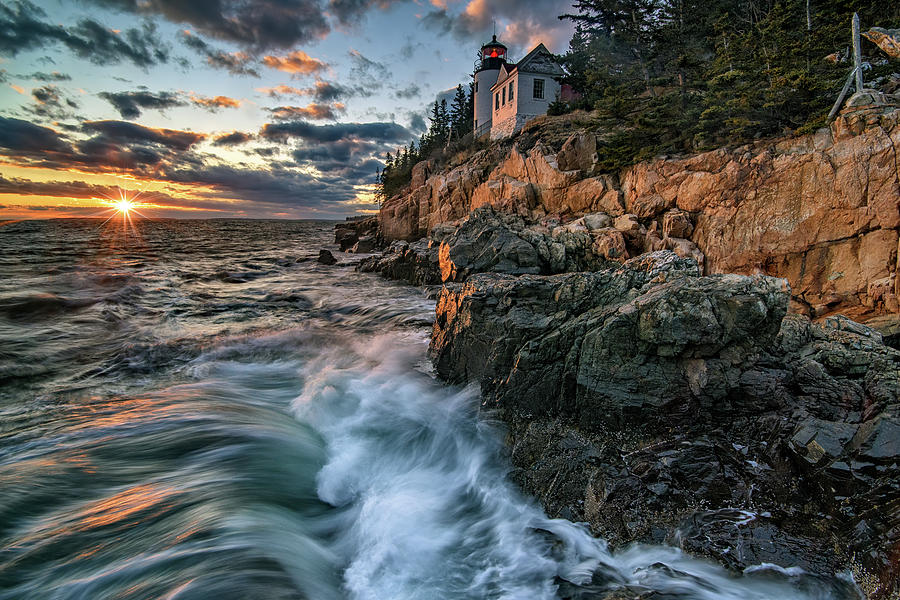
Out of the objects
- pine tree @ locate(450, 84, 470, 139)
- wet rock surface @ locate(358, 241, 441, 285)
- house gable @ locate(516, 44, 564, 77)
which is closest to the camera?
wet rock surface @ locate(358, 241, 441, 285)

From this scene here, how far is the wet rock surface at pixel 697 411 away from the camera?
455 cm

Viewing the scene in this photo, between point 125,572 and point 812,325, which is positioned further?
point 812,325

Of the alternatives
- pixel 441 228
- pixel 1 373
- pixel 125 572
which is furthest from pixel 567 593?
pixel 441 228

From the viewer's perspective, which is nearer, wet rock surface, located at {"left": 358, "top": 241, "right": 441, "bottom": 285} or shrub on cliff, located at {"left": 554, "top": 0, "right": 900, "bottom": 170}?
shrub on cliff, located at {"left": 554, "top": 0, "right": 900, "bottom": 170}

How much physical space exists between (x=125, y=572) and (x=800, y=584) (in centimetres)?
709

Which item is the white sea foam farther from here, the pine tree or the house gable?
the pine tree

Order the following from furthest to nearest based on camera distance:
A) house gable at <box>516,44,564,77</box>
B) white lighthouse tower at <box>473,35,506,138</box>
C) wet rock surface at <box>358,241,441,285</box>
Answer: white lighthouse tower at <box>473,35,506,138</box>
house gable at <box>516,44,564,77</box>
wet rock surface at <box>358,241,441,285</box>

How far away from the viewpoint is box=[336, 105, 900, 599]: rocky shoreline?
4.55 metres

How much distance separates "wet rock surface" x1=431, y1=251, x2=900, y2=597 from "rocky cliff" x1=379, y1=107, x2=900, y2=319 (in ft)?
28.4

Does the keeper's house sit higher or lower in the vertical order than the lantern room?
lower

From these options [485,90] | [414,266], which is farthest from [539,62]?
[414,266]

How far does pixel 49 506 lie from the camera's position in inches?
223

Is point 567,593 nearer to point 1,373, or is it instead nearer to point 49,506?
point 49,506

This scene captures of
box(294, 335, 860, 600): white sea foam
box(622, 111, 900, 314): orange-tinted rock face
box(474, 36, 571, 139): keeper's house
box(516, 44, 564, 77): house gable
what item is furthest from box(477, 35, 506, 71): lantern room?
box(294, 335, 860, 600): white sea foam
